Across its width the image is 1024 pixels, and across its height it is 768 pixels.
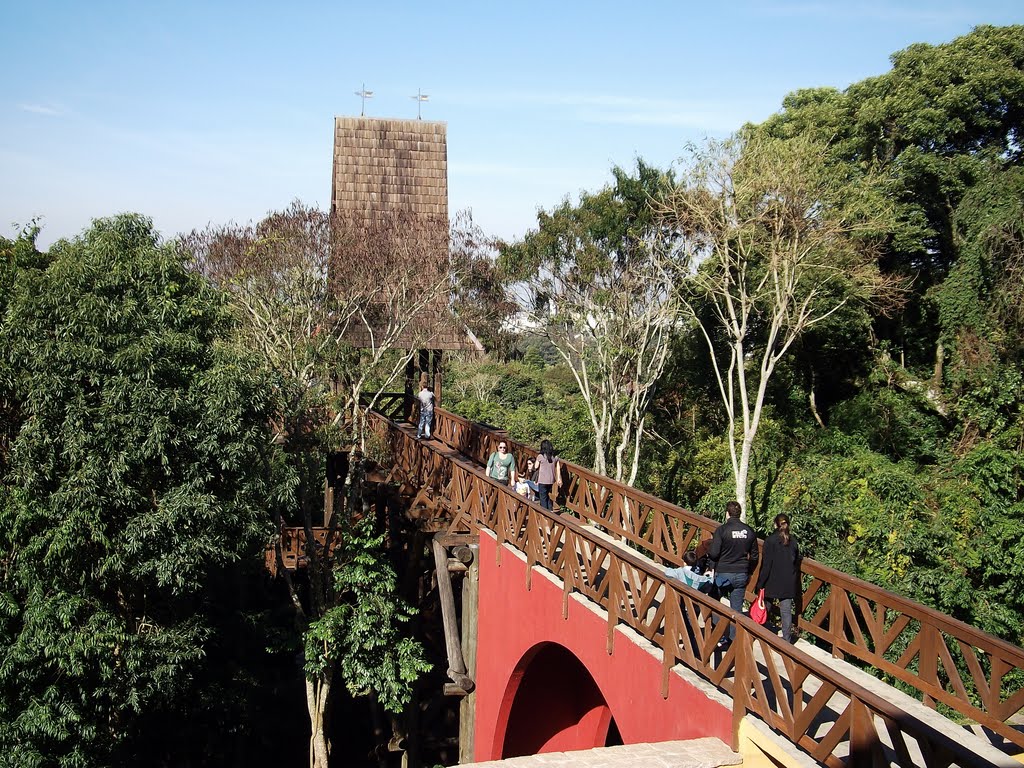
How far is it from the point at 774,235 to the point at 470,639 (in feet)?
31.5

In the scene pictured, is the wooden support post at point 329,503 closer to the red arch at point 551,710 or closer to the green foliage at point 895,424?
the red arch at point 551,710

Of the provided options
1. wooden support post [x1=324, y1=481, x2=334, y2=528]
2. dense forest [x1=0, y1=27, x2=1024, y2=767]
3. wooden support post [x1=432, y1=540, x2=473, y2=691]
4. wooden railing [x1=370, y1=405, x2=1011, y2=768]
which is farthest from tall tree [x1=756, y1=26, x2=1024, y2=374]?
wooden railing [x1=370, y1=405, x2=1011, y2=768]

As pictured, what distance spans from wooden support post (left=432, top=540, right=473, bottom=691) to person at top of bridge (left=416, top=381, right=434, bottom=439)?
5.00m

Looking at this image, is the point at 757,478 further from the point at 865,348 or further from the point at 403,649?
the point at 403,649

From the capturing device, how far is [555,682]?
11.3m

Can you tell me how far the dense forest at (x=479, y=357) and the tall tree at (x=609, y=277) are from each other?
70mm

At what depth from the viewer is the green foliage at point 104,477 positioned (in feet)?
31.3

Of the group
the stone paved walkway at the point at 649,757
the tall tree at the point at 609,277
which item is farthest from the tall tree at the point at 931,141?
the stone paved walkway at the point at 649,757

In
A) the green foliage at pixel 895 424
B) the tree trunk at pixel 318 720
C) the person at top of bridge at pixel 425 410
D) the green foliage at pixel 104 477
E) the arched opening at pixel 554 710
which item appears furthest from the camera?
the green foliage at pixel 895 424

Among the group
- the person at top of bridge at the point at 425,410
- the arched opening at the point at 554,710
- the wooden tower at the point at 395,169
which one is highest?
the wooden tower at the point at 395,169

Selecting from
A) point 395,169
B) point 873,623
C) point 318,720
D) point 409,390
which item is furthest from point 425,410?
point 873,623

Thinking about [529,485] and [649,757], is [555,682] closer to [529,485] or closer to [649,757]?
[529,485]

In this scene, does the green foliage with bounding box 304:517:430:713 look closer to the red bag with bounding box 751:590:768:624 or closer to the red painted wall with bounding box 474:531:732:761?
the red painted wall with bounding box 474:531:732:761

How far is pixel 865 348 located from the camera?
20844 millimetres
